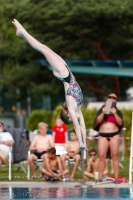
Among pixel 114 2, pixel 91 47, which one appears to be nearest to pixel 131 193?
pixel 114 2

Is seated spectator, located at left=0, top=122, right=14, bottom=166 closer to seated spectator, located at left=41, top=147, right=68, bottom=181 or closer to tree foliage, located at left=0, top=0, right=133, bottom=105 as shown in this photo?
seated spectator, located at left=41, top=147, right=68, bottom=181

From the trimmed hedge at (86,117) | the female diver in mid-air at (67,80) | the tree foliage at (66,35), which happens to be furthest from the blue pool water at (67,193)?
the tree foliage at (66,35)

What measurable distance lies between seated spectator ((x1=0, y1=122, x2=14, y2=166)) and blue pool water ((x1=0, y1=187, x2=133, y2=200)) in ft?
A: 7.73

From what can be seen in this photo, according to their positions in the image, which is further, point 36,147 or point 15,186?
point 36,147

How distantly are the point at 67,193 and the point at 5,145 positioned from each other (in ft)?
12.3

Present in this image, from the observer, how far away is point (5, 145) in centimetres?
1559

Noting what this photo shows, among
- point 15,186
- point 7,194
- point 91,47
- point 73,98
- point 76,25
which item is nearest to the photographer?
point 73,98

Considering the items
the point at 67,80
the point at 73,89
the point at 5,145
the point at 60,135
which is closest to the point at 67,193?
the point at 73,89

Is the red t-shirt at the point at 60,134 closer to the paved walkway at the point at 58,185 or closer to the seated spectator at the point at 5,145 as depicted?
the seated spectator at the point at 5,145

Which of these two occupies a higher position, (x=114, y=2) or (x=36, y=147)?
(x=114, y=2)

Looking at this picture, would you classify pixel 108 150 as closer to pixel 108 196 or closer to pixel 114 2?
pixel 108 196

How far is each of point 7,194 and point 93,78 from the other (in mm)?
23338

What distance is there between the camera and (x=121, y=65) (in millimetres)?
23438

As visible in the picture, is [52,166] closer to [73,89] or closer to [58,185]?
[58,185]
